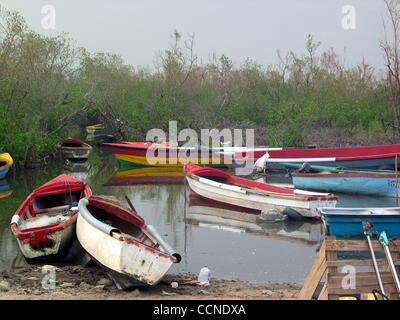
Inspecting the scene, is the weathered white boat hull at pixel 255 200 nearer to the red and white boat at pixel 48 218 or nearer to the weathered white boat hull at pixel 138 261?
the red and white boat at pixel 48 218

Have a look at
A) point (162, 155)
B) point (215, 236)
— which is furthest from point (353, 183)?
point (162, 155)

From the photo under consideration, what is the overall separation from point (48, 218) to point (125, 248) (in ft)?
12.6

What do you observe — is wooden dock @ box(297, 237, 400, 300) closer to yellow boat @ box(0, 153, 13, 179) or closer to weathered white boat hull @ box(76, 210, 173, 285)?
weathered white boat hull @ box(76, 210, 173, 285)

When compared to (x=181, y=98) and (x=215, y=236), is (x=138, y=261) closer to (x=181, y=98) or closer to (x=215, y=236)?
(x=215, y=236)

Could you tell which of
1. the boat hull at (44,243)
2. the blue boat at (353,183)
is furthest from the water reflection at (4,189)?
the blue boat at (353,183)

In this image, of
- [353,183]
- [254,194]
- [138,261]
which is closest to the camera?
[138,261]

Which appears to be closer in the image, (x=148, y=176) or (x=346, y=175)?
(x=346, y=175)

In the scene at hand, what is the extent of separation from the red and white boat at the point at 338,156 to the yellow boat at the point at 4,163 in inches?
380

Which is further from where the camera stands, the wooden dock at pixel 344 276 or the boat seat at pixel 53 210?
the boat seat at pixel 53 210

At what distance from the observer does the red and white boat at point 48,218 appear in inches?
333

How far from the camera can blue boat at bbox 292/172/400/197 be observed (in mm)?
14922

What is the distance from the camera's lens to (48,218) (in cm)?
997

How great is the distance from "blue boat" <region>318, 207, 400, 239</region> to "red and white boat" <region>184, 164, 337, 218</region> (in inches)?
84.5

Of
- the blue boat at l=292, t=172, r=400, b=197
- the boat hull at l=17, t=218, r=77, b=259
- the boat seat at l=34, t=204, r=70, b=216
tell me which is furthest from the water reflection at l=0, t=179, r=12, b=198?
the blue boat at l=292, t=172, r=400, b=197
